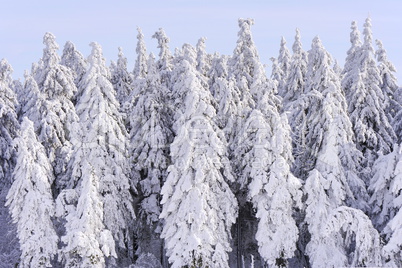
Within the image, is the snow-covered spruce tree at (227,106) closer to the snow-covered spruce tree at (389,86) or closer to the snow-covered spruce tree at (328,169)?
the snow-covered spruce tree at (328,169)

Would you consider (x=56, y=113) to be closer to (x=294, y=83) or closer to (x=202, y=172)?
(x=202, y=172)

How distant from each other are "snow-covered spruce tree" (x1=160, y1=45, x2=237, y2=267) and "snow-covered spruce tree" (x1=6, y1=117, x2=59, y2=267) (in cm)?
663

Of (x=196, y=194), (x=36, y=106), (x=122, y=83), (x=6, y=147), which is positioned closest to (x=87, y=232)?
(x=196, y=194)

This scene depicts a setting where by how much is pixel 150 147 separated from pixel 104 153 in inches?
161

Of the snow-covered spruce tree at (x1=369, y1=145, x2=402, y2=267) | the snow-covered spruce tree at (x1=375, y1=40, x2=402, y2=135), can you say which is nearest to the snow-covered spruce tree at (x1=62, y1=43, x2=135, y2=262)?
the snow-covered spruce tree at (x1=369, y1=145, x2=402, y2=267)

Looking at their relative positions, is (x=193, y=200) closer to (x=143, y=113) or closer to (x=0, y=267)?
(x=143, y=113)

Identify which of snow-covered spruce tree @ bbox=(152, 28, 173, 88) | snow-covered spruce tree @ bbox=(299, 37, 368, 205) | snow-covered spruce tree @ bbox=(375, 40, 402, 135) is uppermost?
snow-covered spruce tree @ bbox=(152, 28, 173, 88)

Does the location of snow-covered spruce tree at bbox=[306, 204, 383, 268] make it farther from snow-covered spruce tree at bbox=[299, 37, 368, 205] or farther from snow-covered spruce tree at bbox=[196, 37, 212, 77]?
snow-covered spruce tree at bbox=[196, 37, 212, 77]

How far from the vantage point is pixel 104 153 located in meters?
27.6

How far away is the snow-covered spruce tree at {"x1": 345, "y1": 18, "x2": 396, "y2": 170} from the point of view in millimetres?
31203

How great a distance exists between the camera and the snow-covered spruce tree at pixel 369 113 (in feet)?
102

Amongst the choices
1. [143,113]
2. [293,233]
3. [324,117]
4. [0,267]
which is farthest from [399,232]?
[0,267]

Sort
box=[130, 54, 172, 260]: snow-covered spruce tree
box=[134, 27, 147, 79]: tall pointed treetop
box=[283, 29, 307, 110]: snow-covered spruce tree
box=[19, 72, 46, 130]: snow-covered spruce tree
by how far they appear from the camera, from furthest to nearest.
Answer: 1. box=[134, 27, 147, 79]: tall pointed treetop
2. box=[283, 29, 307, 110]: snow-covered spruce tree
3. box=[130, 54, 172, 260]: snow-covered spruce tree
4. box=[19, 72, 46, 130]: snow-covered spruce tree

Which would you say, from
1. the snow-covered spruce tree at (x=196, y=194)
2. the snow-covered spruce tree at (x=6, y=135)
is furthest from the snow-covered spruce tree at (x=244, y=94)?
the snow-covered spruce tree at (x=6, y=135)
